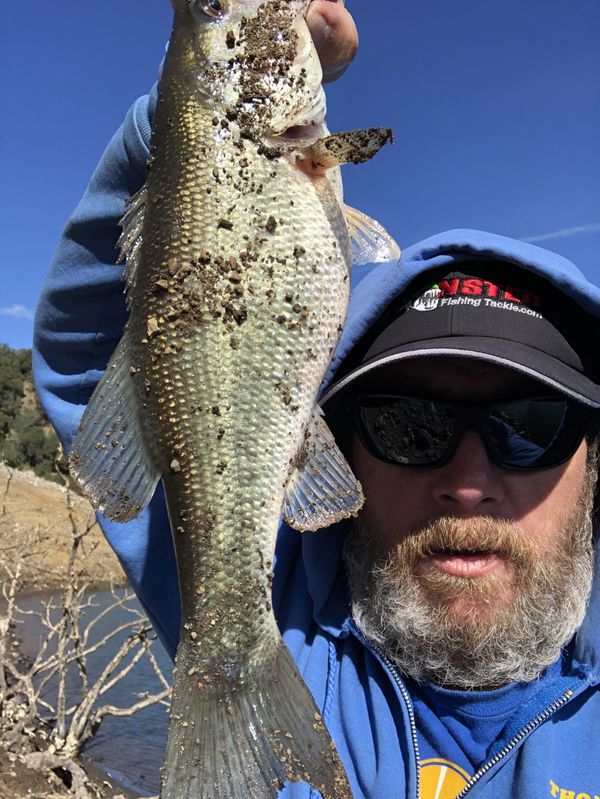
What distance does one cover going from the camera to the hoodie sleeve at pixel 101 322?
1.92 metres

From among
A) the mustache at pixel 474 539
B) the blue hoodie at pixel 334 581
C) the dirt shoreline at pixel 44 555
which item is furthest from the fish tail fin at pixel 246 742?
the dirt shoreline at pixel 44 555

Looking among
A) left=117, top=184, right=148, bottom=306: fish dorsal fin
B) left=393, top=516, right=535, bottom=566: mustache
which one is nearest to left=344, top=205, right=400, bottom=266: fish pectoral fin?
left=117, top=184, right=148, bottom=306: fish dorsal fin

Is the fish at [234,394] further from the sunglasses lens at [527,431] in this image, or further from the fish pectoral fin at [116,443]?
the sunglasses lens at [527,431]

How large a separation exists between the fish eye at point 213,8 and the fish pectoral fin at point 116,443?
836mm

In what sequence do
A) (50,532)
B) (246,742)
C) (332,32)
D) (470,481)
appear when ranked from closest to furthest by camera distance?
(246,742)
(332,32)
(470,481)
(50,532)

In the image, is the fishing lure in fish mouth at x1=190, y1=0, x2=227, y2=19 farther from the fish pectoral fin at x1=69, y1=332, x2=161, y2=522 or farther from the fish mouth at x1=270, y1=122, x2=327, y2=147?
the fish pectoral fin at x1=69, y1=332, x2=161, y2=522

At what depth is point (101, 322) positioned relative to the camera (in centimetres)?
211

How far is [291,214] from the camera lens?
1466 mm

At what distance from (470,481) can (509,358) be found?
0.38 m

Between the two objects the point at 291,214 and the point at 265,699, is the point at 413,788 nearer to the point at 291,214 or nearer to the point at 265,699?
the point at 265,699

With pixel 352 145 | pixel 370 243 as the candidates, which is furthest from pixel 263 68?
pixel 370 243

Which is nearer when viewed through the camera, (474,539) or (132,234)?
(132,234)

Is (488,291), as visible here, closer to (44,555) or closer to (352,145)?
(352,145)

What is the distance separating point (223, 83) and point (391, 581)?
150cm
